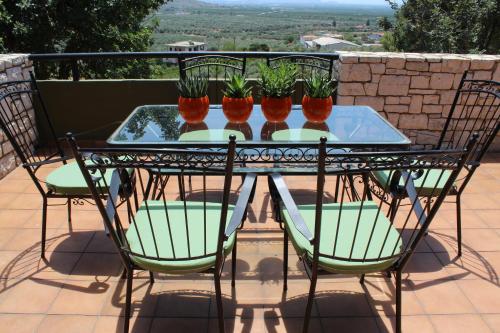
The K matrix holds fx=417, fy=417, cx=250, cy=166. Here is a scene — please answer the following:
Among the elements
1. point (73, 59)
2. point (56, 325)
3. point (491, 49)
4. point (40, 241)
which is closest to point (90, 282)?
point (56, 325)

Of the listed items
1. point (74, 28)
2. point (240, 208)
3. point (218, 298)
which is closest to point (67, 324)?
point (218, 298)

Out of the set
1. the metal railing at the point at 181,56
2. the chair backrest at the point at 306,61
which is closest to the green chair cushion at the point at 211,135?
the chair backrest at the point at 306,61

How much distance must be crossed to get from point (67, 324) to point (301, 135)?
132cm

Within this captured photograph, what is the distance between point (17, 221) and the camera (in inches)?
99.4

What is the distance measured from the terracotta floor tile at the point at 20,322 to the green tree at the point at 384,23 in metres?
12.1

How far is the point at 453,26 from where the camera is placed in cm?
880

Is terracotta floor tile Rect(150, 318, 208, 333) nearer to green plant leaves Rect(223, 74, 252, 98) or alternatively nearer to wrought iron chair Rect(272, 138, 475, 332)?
wrought iron chair Rect(272, 138, 475, 332)

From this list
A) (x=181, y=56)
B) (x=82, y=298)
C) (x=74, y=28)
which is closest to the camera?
(x=82, y=298)

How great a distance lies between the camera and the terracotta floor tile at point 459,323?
1.72m

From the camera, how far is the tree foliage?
8.76 m

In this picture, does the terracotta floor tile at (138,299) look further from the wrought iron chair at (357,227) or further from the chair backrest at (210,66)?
the chair backrest at (210,66)

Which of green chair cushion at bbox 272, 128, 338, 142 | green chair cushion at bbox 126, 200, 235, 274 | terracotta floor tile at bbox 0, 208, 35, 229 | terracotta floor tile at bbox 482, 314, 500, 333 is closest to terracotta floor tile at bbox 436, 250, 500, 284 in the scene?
terracotta floor tile at bbox 482, 314, 500, 333

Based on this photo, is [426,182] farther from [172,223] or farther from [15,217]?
[15,217]

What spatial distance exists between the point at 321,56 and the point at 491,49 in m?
7.96
